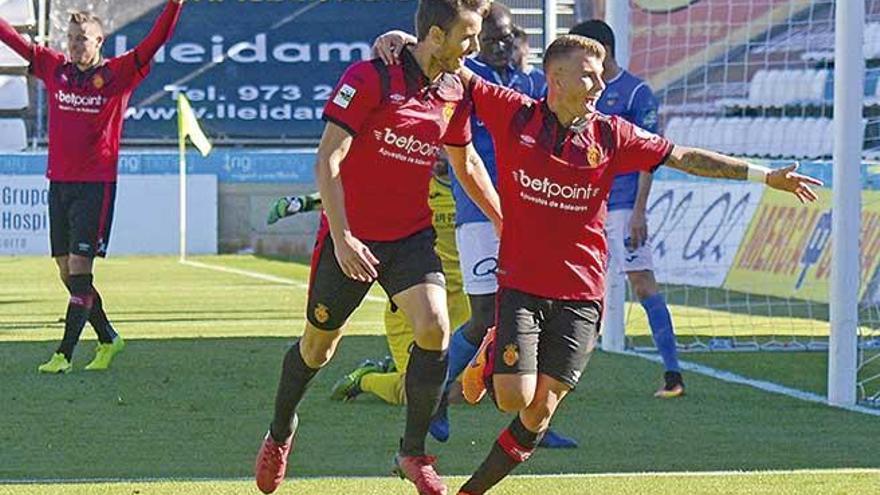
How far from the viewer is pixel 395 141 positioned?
7789mm

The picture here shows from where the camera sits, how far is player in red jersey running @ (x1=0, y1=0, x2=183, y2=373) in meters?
12.7

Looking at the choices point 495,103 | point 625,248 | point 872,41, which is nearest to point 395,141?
point 495,103

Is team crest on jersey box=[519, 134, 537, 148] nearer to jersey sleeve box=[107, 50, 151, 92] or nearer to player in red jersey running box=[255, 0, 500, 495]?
player in red jersey running box=[255, 0, 500, 495]

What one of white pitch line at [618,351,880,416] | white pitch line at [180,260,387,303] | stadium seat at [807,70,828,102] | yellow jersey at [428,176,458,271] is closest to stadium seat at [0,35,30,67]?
white pitch line at [180,260,387,303]

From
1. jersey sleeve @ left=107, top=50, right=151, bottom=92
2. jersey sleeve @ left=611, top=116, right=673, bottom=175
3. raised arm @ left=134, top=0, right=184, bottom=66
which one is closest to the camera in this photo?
jersey sleeve @ left=611, top=116, right=673, bottom=175

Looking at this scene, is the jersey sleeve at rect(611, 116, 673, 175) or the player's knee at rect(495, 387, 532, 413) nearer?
the player's knee at rect(495, 387, 532, 413)

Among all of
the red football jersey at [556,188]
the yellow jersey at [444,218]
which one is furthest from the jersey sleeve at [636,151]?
the yellow jersey at [444,218]

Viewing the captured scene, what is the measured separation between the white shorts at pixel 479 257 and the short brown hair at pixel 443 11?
2254 millimetres

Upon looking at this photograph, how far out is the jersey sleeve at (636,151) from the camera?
299 inches

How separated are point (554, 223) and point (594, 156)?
292 mm

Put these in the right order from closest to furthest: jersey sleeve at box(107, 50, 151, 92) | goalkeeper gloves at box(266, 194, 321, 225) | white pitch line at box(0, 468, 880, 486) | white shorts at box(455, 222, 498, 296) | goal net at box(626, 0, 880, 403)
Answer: white pitch line at box(0, 468, 880, 486)
goalkeeper gloves at box(266, 194, 321, 225)
white shorts at box(455, 222, 498, 296)
jersey sleeve at box(107, 50, 151, 92)
goal net at box(626, 0, 880, 403)

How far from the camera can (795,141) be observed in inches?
859

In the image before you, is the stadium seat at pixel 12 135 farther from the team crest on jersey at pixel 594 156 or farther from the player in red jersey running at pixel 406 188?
the team crest on jersey at pixel 594 156

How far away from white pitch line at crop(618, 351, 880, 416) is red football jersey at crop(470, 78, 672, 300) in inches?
150
